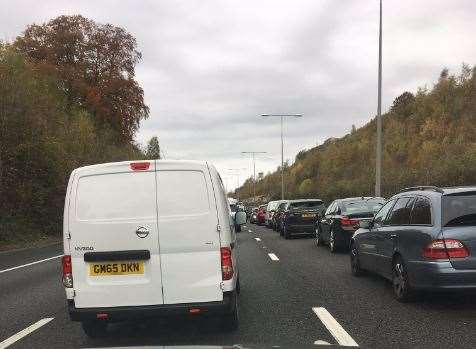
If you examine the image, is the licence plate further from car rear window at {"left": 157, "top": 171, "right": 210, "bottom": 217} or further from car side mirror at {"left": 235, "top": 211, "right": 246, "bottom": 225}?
car side mirror at {"left": 235, "top": 211, "right": 246, "bottom": 225}

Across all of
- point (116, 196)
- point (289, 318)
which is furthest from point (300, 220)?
point (116, 196)

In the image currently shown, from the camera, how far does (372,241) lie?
31.7ft

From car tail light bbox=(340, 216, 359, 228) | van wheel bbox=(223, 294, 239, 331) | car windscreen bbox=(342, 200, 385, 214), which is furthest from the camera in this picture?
car windscreen bbox=(342, 200, 385, 214)

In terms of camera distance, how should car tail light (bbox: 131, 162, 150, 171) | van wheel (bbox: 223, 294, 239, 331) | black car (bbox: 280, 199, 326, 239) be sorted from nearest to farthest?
car tail light (bbox: 131, 162, 150, 171)
van wheel (bbox: 223, 294, 239, 331)
black car (bbox: 280, 199, 326, 239)

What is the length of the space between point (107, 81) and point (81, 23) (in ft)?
16.4

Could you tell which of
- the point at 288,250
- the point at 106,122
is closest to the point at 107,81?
the point at 106,122

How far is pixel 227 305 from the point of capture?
5.77 meters

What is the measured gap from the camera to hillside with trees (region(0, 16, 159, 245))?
975 inches

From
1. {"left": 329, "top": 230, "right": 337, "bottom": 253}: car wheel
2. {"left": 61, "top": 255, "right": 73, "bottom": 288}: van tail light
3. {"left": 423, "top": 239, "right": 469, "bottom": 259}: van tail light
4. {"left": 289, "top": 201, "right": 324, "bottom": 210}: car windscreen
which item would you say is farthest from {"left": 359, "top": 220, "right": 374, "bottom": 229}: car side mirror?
{"left": 289, "top": 201, "right": 324, "bottom": 210}: car windscreen

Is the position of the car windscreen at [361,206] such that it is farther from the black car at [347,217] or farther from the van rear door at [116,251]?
the van rear door at [116,251]

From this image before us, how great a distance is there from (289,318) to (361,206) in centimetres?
844

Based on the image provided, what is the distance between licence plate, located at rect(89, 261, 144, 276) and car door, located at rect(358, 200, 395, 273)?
15.8 ft

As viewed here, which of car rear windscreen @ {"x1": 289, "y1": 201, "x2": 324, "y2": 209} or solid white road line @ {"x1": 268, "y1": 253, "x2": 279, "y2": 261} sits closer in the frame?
solid white road line @ {"x1": 268, "y1": 253, "x2": 279, "y2": 261}

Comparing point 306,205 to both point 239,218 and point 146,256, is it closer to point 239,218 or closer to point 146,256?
point 239,218
